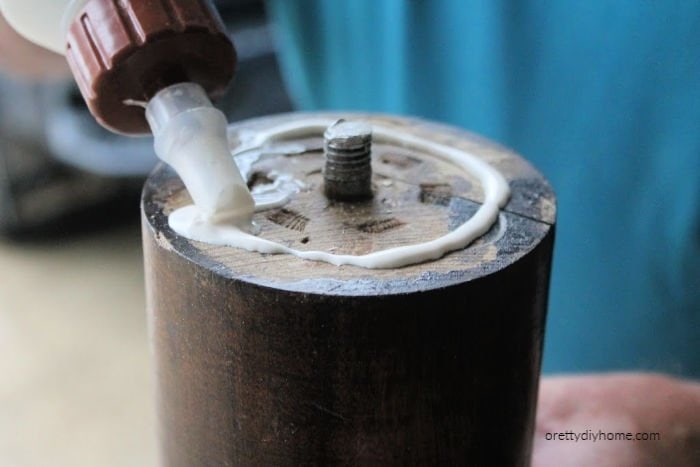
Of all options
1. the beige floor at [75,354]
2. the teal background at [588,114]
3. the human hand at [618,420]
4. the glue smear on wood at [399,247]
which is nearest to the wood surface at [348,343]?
the glue smear on wood at [399,247]

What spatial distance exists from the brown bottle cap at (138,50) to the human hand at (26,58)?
0.17 meters

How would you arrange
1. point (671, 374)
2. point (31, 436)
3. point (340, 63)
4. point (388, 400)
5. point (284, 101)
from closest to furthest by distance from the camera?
1. point (388, 400)
2. point (671, 374)
3. point (340, 63)
4. point (31, 436)
5. point (284, 101)

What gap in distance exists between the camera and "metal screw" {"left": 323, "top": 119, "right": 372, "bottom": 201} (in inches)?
22.3

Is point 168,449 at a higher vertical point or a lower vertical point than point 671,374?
higher

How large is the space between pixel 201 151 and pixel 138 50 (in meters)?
0.08

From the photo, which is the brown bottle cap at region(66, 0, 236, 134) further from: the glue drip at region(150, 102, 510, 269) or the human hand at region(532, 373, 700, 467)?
the human hand at region(532, 373, 700, 467)

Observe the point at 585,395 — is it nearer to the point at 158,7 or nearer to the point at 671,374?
the point at 671,374

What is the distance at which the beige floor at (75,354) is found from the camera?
4.58ft

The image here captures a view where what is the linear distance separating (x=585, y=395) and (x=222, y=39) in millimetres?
519

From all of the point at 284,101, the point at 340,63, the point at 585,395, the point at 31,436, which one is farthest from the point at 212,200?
the point at 284,101

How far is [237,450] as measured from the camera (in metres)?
0.51

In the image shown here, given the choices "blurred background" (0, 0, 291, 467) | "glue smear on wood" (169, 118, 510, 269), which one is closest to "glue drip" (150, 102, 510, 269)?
"glue smear on wood" (169, 118, 510, 269)

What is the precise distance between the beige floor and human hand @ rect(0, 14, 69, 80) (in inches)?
29.3

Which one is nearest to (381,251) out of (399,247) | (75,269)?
(399,247)
